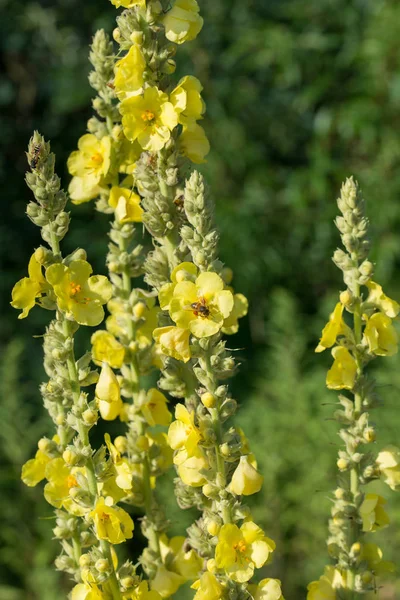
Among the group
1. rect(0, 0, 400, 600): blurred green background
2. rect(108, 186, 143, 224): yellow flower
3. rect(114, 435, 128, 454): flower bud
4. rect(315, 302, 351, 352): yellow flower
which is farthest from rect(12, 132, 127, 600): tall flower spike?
rect(0, 0, 400, 600): blurred green background

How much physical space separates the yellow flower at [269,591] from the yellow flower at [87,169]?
72cm

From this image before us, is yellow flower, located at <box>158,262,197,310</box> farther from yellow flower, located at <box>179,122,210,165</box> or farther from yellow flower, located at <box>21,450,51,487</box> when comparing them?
yellow flower, located at <box>21,450,51,487</box>

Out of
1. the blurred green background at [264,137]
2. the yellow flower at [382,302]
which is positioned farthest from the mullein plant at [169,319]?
the blurred green background at [264,137]

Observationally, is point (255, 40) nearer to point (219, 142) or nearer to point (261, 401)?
point (219, 142)

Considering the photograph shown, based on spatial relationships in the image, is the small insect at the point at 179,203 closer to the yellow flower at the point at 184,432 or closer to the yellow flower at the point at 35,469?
the yellow flower at the point at 184,432

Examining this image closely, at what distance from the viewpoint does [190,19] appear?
4.15 feet

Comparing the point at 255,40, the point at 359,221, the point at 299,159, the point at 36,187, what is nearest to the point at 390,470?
the point at 359,221

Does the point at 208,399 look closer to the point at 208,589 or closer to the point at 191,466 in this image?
the point at 191,466

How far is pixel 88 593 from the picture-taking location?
1.18m

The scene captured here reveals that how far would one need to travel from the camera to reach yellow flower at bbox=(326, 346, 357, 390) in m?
1.24

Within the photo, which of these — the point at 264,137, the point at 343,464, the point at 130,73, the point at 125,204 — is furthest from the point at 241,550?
the point at 264,137

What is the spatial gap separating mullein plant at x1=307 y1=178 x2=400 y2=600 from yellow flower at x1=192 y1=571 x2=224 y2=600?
0.20 metres

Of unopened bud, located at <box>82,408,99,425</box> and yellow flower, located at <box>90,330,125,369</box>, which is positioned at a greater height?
unopened bud, located at <box>82,408,99,425</box>

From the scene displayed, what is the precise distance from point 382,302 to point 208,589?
50 centimetres
